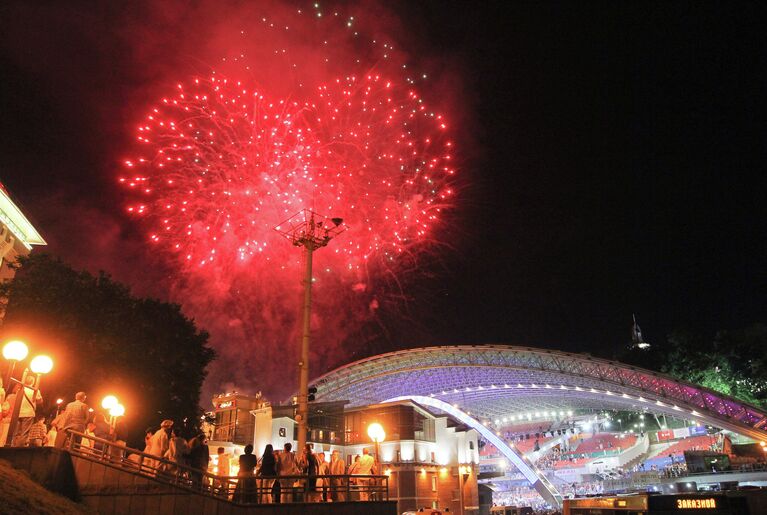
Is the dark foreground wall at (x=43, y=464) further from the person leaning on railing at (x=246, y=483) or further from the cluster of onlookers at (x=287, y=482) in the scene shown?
the cluster of onlookers at (x=287, y=482)

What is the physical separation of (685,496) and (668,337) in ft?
196

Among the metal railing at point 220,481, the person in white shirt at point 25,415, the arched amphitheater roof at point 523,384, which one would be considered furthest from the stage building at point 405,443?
the person in white shirt at point 25,415

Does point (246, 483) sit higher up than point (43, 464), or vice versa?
point (43, 464)

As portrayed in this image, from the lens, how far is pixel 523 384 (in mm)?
55062

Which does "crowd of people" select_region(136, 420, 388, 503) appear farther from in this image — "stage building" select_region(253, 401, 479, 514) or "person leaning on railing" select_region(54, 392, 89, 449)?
"stage building" select_region(253, 401, 479, 514)

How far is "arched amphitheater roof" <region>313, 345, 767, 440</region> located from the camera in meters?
40.0

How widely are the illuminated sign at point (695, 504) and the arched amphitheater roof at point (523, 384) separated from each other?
35.8 meters

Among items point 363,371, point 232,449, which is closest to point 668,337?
point 363,371

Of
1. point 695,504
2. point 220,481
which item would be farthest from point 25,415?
point 695,504

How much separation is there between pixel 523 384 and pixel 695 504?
156ft

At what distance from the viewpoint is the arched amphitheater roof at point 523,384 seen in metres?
40.0

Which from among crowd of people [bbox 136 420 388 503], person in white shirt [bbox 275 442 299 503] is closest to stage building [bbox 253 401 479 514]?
crowd of people [bbox 136 420 388 503]

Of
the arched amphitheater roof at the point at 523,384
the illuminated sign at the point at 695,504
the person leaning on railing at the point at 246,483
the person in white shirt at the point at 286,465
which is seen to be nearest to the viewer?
the illuminated sign at the point at 695,504

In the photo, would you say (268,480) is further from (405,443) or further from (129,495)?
(405,443)
